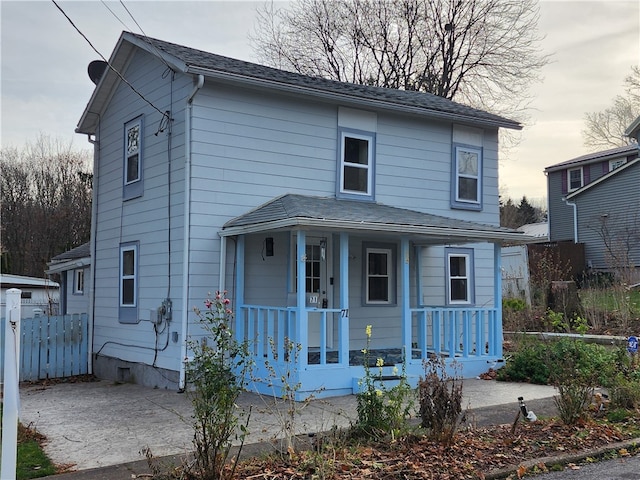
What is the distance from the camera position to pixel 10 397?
4141 mm

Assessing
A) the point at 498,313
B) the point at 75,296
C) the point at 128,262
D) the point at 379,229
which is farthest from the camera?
the point at 75,296

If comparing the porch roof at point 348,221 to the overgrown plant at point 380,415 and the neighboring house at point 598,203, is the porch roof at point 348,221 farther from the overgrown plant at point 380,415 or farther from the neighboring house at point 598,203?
the neighboring house at point 598,203

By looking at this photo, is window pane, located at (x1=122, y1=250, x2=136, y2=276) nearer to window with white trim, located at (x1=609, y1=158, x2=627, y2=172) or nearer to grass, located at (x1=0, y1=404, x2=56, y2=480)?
grass, located at (x1=0, y1=404, x2=56, y2=480)

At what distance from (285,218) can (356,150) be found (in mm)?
3784

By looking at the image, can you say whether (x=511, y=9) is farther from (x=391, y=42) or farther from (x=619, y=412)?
(x=619, y=412)

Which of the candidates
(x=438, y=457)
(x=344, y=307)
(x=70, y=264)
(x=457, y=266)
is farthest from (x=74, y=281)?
(x=438, y=457)

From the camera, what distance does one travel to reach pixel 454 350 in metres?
11.0

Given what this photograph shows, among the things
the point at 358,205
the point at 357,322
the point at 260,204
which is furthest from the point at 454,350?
the point at 260,204

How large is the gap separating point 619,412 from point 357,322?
18.1 ft

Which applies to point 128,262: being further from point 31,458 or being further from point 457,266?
point 457,266

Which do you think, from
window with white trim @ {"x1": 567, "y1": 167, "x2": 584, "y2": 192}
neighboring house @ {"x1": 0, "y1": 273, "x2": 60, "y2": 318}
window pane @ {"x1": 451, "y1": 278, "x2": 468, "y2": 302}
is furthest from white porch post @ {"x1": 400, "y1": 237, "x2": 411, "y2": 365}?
window with white trim @ {"x1": 567, "y1": 167, "x2": 584, "y2": 192}

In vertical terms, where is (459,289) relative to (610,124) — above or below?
below

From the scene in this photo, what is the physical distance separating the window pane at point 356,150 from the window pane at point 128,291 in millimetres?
4914

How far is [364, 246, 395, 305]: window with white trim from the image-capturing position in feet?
40.4
